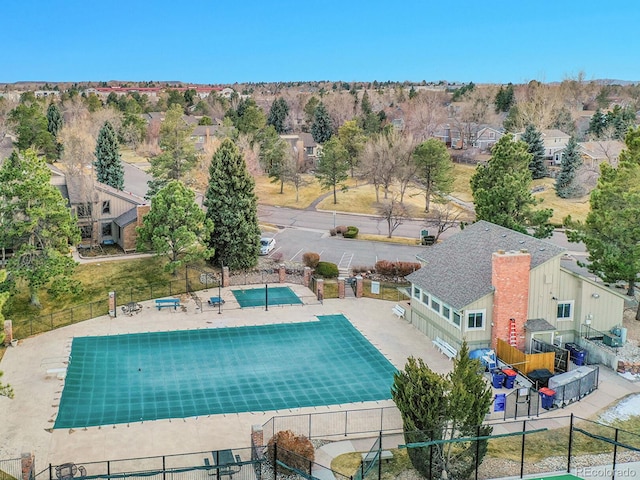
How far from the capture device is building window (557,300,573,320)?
30984mm

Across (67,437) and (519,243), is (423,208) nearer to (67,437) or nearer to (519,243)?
(519,243)

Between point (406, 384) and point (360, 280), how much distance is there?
20.1 metres

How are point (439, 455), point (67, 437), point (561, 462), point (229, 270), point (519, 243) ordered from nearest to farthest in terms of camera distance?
point (439, 455)
point (561, 462)
point (67, 437)
point (519, 243)
point (229, 270)

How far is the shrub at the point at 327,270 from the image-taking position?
144 ft

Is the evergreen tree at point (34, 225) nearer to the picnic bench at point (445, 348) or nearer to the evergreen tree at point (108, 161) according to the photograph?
the picnic bench at point (445, 348)

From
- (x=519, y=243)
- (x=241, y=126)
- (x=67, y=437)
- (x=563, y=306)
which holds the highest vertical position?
(x=241, y=126)

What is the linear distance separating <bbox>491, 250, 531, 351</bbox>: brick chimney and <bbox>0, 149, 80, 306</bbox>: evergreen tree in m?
22.0

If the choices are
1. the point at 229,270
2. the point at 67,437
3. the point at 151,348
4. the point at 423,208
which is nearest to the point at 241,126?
the point at 423,208

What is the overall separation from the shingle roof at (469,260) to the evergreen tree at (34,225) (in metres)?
18.8

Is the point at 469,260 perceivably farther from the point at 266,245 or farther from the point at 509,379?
the point at 266,245

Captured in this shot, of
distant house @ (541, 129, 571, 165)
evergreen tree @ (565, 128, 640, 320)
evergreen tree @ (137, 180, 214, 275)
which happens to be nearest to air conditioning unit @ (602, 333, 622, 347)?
evergreen tree @ (565, 128, 640, 320)

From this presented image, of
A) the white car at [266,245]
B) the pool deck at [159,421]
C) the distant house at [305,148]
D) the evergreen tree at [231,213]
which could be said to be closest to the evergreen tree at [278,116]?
the distant house at [305,148]

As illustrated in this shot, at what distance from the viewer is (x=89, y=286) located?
40.1 meters

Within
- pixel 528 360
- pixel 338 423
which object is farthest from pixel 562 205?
pixel 338 423
